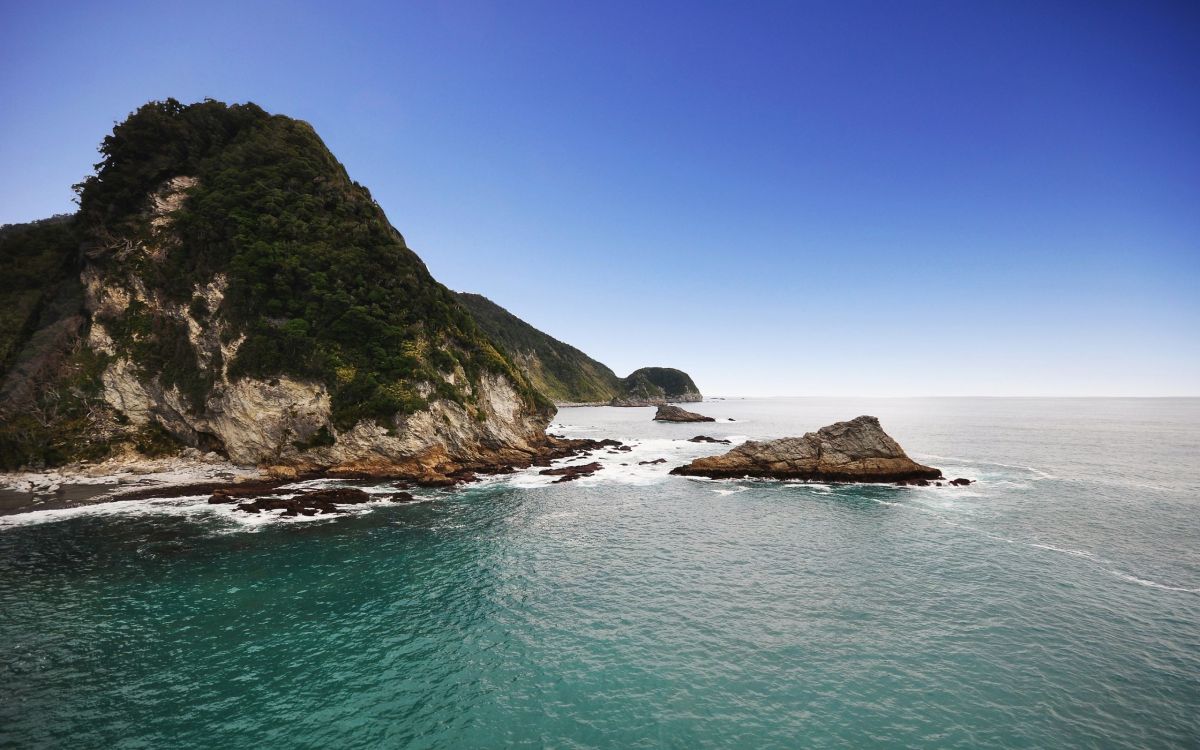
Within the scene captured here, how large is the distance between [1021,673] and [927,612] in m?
4.27

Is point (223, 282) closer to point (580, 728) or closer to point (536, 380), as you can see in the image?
point (580, 728)

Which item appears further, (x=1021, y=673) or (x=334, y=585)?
(x=334, y=585)

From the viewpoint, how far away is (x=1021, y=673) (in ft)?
50.2

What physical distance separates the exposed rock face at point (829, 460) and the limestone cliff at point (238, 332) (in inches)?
1087

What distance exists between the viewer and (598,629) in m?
18.0

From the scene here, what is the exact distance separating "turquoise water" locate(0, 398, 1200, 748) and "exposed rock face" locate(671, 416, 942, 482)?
13374 millimetres

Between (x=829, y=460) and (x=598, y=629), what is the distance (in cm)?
4057

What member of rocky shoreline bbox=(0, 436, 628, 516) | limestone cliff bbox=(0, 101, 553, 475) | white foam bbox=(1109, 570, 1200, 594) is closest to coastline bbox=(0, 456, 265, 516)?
rocky shoreline bbox=(0, 436, 628, 516)

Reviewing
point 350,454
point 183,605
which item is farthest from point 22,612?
point 350,454

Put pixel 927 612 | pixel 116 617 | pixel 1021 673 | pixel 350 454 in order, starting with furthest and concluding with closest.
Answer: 1. pixel 350 454
2. pixel 927 612
3. pixel 116 617
4. pixel 1021 673

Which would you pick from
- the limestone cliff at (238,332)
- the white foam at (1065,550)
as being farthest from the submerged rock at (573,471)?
the white foam at (1065,550)

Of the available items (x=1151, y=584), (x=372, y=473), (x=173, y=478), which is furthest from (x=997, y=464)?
(x=173, y=478)

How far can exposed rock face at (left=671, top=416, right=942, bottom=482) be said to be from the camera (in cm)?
4816

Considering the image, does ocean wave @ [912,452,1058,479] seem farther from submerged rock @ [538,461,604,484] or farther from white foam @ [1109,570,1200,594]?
submerged rock @ [538,461,604,484]
